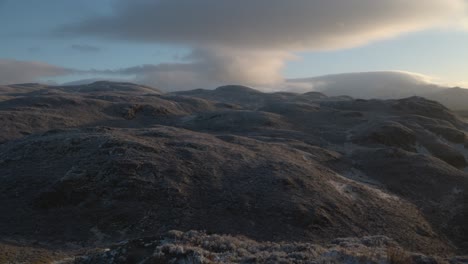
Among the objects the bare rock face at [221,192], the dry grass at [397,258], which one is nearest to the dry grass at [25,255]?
the bare rock face at [221,192]

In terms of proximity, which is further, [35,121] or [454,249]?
[35,121]

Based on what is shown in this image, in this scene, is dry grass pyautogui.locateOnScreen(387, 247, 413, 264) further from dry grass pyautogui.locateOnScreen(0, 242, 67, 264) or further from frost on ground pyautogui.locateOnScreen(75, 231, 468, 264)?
dry grass pyautogui.locateOnScreen(0, 242, 67, 264)

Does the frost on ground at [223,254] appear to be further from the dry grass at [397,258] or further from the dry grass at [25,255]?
the dry grass at [25,255]

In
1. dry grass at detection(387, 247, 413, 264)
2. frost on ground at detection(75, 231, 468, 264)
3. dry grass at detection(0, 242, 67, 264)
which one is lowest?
dry grass at detection(0, 242, 67, 264)

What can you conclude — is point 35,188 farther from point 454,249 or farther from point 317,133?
point 317,133

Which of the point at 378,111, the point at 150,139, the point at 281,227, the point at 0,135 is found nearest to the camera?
the point at 281,227

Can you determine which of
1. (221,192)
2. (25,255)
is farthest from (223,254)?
(221,192)

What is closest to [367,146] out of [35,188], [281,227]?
[281,227]

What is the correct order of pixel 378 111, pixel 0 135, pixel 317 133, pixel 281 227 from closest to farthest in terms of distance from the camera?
pixel 281 227
pixel 0 135
pixel 317 133
pixel 378 111

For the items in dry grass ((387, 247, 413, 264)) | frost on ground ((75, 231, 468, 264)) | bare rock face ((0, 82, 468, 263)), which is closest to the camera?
dry grass ((387, 247, 413, 264))

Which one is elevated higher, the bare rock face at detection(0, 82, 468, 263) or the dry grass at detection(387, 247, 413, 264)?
the dry grass at detection(387, 247, 413, 264)

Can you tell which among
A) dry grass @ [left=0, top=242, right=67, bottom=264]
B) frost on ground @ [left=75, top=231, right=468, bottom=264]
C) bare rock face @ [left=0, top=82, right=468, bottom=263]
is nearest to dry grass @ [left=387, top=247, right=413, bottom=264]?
frost on ground @ [left=75, top=231, right=468, bottom=264]

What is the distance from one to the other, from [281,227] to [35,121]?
59.1m

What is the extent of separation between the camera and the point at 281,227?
31453 millimetres
